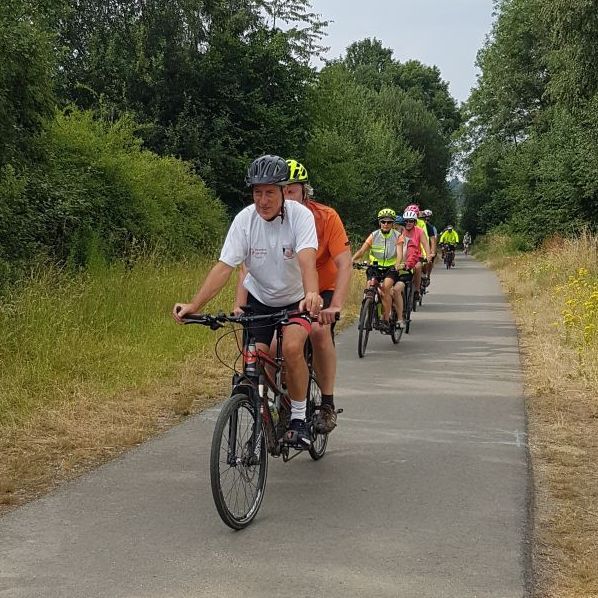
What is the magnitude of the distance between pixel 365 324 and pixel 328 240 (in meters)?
Result: 5.43

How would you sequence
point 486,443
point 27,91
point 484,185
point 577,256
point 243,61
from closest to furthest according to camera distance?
point 486,443, point 27,91, point 577,256, point 243,61, point 484,185

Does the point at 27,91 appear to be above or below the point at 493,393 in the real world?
above

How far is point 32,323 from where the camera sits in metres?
9.23

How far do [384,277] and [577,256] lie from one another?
10.8 metres

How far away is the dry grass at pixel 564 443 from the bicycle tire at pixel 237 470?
5.01 ft

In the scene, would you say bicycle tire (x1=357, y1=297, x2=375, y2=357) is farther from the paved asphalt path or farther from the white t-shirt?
the white t-shirt

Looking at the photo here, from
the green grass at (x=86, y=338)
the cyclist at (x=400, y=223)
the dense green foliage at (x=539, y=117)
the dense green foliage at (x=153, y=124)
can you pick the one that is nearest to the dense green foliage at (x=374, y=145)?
the dense green foliage at (x=153, y=124)

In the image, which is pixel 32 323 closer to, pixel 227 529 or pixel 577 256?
pixel 227 529

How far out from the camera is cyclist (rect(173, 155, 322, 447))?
4.98 metres

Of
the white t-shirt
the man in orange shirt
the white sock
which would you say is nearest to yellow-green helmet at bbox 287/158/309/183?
the man in orange shirt

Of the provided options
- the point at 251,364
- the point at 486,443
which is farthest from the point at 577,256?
the point at 251,364

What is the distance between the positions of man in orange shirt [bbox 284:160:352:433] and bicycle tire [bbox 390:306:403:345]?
19.4 feet

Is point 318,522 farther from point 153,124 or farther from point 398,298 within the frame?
point 153,124

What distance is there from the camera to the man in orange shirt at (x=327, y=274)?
5.62m
